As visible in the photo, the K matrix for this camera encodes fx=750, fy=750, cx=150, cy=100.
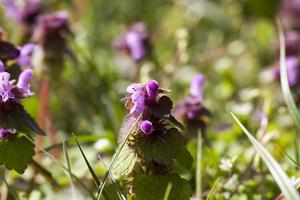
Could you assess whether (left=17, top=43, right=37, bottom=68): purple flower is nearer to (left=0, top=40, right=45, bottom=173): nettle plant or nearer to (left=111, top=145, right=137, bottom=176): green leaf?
(left=0, top=40, right=45, bottom=173): nettle plant

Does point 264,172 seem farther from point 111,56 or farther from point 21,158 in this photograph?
point 111,56

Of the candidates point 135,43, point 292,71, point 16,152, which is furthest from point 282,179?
point 135,43

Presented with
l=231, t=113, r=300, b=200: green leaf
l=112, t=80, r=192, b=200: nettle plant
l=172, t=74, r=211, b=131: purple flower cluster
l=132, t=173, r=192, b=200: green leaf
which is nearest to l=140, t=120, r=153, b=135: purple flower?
l=112, t=80, r=192, b=200: nettle plant

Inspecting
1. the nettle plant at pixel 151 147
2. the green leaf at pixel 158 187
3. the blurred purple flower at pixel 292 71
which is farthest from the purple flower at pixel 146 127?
A: the blurred purple flower at pixel 292 71

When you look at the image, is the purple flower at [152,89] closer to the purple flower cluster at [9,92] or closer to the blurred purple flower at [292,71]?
the purple flower cluster at [9,92]

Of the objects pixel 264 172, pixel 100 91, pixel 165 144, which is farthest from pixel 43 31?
pixel 165 144
